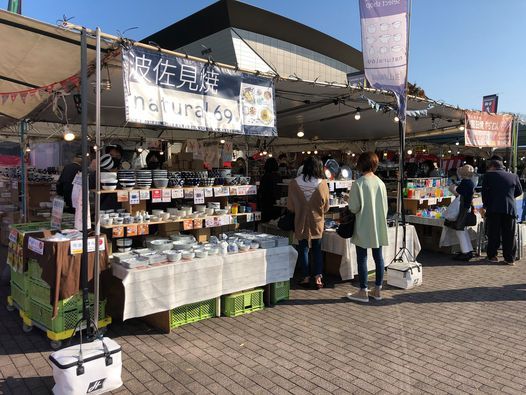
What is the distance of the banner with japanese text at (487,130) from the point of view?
27.9 ft

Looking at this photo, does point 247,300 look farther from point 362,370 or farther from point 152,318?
point 362,370

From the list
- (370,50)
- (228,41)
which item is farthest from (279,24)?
(370,50)

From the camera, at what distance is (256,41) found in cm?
1838

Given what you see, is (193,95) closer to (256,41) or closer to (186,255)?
(186,255)

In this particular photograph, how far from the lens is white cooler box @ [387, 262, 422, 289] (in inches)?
219

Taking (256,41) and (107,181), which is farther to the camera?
(256,41)

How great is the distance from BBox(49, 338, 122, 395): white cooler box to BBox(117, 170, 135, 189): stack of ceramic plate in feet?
6.83

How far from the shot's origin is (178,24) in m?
20.9

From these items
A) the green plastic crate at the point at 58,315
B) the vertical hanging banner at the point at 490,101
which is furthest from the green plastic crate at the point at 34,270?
the vertical hanging banner at the point at 490,101

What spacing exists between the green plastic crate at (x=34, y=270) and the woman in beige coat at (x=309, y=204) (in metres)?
3.02

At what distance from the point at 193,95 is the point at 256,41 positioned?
15346 millimetres

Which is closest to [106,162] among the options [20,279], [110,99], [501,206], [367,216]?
[20,279]

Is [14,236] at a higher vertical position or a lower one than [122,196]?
lower

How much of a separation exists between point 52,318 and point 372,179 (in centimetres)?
381
